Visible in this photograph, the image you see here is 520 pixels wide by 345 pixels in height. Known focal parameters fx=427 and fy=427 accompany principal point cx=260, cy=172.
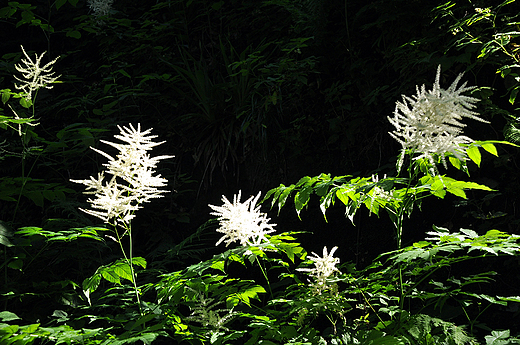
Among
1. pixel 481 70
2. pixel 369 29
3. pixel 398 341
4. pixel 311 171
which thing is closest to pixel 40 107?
pixel 311 171

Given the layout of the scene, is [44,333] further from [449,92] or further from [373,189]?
[449,92]

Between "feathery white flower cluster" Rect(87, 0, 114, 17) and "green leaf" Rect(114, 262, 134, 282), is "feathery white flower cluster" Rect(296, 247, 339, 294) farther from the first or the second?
"feathery white flower cluster" Rect(87, 0, 114, 17)

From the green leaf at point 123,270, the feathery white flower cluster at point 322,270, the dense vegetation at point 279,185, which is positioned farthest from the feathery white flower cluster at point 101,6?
the feathery white flower cluster at point 322,270

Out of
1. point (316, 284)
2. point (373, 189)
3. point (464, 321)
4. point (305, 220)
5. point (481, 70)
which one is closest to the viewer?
point (373, 189)

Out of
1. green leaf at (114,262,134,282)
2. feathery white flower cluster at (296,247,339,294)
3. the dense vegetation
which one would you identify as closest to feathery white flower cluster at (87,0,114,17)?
the dense vegetation

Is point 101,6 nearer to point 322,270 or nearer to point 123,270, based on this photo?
point 123,270

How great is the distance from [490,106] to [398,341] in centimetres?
222

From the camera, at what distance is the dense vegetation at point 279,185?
1835 millimetres

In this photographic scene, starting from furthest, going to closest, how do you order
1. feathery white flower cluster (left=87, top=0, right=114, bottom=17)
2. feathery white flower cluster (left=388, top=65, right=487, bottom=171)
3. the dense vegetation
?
feathery white flower cluster (left=87, top=0, right=114, bottom=17) < the dense vegetation < feathery white flower cluster (left=388, top=65, right=487, bottom=171)

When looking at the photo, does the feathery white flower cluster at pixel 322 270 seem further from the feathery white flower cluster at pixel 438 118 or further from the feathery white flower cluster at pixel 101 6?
the feathery white flower cluster at pixel 101 6

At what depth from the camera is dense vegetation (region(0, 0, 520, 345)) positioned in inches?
72.2

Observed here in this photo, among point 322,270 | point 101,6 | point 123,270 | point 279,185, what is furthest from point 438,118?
point 101,6

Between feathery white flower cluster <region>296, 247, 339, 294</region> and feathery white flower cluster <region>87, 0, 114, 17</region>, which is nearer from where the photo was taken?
feathery white flower cluster <region>296, 247, 339, 294</region>

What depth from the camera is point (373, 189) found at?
176 centimetres
